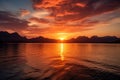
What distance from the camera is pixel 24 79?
16297mm

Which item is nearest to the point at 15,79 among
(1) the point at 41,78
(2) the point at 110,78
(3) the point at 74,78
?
(1) the point at 41,78

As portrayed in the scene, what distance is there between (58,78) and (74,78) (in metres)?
2.12

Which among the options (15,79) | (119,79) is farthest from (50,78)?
(119,79)

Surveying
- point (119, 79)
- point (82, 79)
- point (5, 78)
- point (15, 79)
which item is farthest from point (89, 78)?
point (5, 78)

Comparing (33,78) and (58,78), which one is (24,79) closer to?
(33,78)

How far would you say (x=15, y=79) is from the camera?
1636 centimetres

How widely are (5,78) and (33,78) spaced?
3.59 metres

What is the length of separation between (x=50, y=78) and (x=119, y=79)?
8942 millimetres

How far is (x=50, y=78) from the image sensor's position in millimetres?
16875

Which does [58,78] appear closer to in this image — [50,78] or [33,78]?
[50,78]

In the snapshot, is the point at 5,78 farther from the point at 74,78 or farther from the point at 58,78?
the point at 74,78

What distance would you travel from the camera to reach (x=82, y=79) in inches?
664

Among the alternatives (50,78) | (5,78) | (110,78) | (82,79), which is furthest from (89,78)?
(5,78)

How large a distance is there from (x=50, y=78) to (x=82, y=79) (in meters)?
4.14
